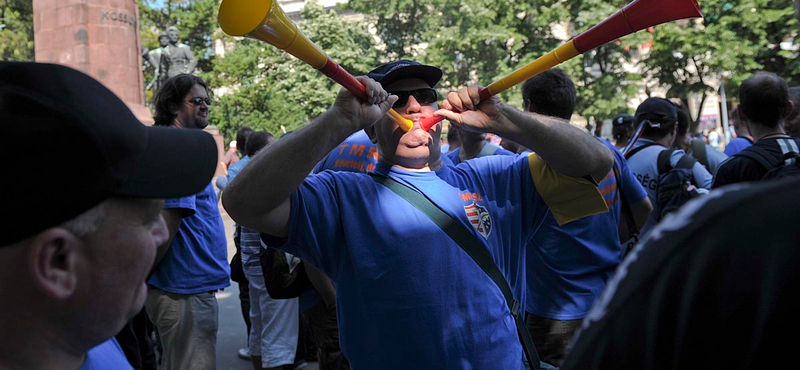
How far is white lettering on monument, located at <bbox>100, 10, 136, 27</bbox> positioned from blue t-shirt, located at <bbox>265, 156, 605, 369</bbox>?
1291 cm

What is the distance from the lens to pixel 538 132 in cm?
221

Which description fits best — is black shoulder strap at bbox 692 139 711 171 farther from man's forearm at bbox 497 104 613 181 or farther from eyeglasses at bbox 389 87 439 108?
eyeglasses at bbox 389 87 439 108

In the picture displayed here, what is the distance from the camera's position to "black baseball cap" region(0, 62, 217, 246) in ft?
3.02

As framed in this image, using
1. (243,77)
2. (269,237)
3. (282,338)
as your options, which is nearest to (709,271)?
(269,237)

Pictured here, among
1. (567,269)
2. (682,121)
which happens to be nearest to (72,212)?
(567,269)

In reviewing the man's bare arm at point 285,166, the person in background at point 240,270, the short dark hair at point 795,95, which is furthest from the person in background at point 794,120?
the person in background at point 240,270

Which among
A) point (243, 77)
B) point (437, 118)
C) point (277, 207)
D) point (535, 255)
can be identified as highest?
point (437, 118)

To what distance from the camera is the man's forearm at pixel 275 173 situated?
78.7 inches

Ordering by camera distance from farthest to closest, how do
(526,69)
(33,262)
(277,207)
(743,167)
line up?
(743,167)
(526,69)
(277,207)
(33,262)

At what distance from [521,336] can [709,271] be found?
1.74 m

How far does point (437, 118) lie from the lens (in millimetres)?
2320

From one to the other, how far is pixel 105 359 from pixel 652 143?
4.19m

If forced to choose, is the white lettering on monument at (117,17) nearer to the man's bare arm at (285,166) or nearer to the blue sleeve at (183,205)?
the blue sleeve at (183,205)

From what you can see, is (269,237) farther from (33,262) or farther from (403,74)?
(33,262)
